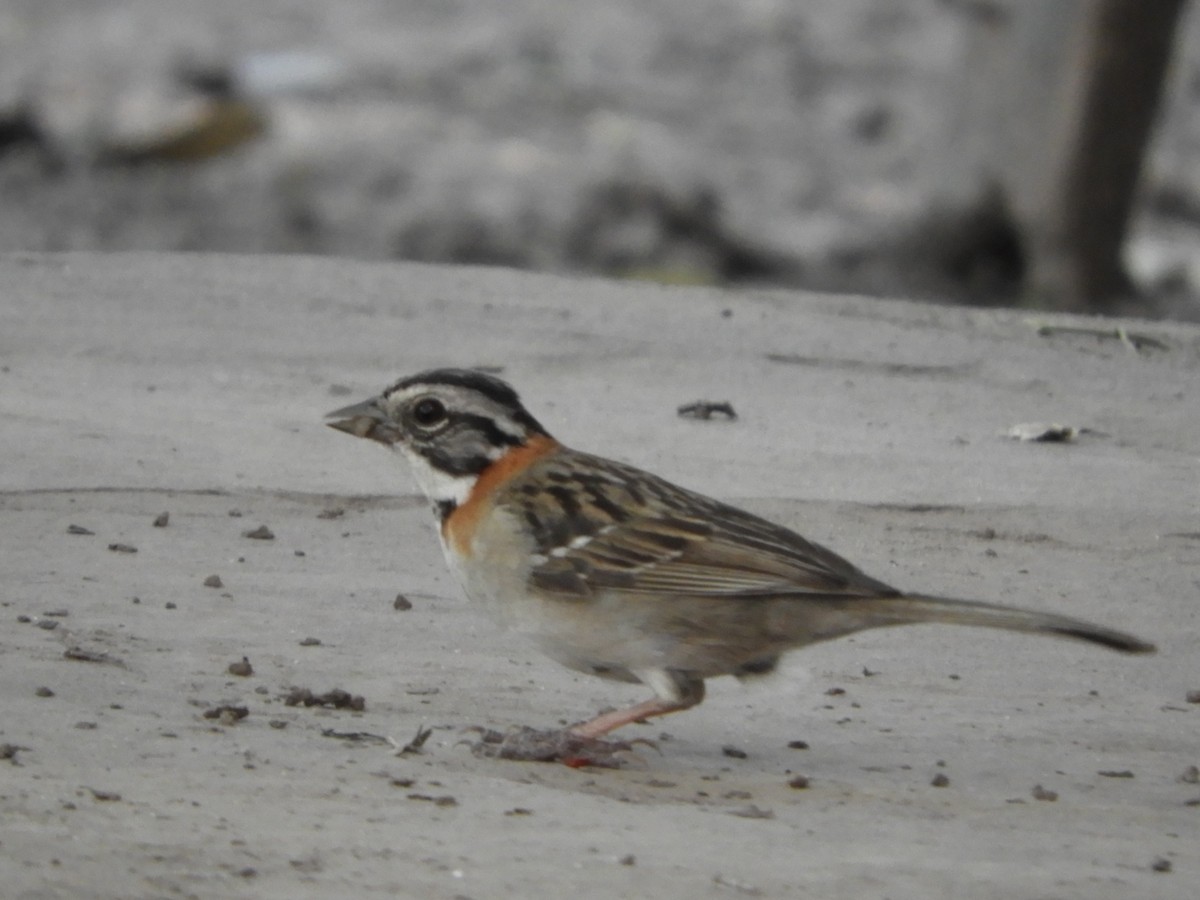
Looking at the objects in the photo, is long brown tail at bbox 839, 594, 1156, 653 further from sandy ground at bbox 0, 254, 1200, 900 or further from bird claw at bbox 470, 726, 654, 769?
bird claw at bbox 470, 726, 654, 769

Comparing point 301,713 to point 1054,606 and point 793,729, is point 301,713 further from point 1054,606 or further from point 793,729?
point 1054,606

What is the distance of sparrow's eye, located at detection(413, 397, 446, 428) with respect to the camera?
6.00 metres

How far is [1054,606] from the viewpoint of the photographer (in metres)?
6.64

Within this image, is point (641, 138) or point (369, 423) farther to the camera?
point (641, 138)

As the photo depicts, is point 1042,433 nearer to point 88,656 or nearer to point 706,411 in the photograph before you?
point 706,411

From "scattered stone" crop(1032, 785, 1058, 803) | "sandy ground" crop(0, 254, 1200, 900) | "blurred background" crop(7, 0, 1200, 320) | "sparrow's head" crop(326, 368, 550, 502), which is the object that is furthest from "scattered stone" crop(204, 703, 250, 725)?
"blurred background" crop(7, 0, 1200, 320)

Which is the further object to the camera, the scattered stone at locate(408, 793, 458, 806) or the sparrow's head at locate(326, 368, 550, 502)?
the sparrow's head at locate(326, 368, 550, 502)

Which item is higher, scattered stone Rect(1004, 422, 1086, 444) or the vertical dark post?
the vertical dark post

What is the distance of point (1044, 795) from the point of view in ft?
17.0

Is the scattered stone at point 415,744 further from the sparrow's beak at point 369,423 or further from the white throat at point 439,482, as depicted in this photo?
the sparrow's beak at point 369,423

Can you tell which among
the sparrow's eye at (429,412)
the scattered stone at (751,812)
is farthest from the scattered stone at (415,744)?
the sparrow's eye at (429,412)

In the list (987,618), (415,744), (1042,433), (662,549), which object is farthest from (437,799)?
(1042,433)

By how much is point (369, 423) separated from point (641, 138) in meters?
12.4

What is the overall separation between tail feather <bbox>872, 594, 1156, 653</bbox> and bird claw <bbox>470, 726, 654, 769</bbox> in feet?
2.29
